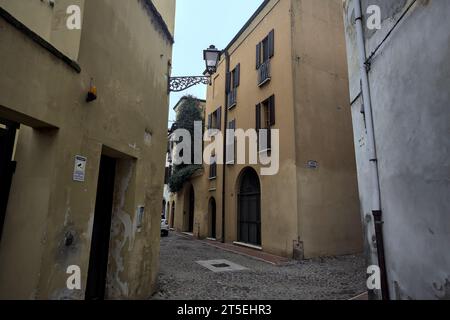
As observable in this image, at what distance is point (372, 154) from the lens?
4.43m

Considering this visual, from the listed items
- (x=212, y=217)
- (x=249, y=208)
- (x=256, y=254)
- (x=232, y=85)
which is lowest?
(x=256, y=254)

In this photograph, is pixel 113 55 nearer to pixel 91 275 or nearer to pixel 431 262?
pixel 91 275

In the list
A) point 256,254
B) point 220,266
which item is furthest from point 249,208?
point 220,266

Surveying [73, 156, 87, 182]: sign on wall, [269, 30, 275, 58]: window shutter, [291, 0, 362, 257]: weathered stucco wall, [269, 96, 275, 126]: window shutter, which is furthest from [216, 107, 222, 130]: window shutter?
[73, 156, 87, 182]: sign on wall

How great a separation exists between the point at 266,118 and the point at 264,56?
105 inches

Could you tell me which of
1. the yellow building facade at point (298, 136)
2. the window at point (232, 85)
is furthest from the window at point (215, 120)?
the yellow building facade at point (298, 136)

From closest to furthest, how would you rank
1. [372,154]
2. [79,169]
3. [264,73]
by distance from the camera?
[79,169] → [372,154] → [264,73]

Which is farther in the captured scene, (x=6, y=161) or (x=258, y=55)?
(x=258, y=55)

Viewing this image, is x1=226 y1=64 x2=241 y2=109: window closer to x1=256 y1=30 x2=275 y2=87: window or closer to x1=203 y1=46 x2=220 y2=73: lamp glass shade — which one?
x1=256 y1=30 x2=275 y2=87: window

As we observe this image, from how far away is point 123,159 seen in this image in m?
4.73

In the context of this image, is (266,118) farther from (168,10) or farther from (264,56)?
(168,10)

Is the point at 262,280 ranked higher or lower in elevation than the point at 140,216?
lower

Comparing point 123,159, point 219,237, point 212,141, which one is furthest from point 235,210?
point 123,159

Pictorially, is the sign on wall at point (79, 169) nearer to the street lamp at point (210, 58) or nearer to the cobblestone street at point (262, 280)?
the cobblestone street at point (262, 280)
